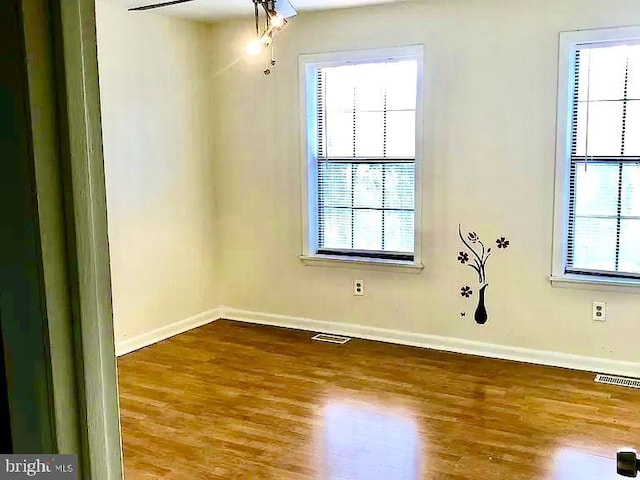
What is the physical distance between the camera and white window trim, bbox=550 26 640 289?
3988mm

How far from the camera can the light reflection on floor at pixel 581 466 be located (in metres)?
2.85

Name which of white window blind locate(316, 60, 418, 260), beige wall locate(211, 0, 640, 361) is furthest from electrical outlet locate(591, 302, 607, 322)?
white window blind locate(316, 60, 418, 260)

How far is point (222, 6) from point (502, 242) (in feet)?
8.29

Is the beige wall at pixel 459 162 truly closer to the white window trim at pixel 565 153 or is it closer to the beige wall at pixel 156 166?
the white window trim at pixel 565 153

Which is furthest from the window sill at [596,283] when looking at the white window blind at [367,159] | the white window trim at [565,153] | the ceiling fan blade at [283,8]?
the ceiling fan blade at [283,8]

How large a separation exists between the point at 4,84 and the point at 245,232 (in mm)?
4779

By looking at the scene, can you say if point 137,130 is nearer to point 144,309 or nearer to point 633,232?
point 144,309

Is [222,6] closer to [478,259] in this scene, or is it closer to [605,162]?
[478,259]

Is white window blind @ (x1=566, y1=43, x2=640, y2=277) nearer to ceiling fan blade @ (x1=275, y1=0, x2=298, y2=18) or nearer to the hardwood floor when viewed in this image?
the hardwood floor

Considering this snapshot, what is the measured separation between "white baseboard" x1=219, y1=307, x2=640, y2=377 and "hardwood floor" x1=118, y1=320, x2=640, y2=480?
107 mm

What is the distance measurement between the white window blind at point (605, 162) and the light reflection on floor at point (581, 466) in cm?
151

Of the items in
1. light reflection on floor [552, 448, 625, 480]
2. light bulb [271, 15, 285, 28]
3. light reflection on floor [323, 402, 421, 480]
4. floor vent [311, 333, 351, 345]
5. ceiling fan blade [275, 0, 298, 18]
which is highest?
ceiling fan blade [275, 0, 298, 18]

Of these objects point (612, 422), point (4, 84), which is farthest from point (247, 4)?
point (4, 84)

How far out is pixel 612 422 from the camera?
3.42m
